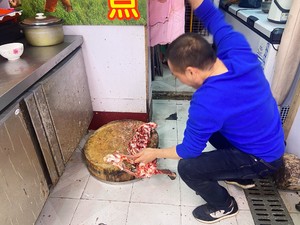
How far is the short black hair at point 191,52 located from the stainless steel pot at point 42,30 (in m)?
0.91

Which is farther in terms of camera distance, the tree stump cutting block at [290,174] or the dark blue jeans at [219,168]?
the tree stump cutting block at [290,174]

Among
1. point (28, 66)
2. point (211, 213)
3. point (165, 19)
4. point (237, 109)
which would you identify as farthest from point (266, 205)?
point (28, 66)

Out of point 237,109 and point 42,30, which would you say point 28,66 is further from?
point 237,109

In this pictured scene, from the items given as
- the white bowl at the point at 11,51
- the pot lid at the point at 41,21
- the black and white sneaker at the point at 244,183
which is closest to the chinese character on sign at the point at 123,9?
the pot lid at the point at 41,21

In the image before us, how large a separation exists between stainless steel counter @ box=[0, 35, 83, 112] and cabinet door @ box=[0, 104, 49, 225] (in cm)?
8

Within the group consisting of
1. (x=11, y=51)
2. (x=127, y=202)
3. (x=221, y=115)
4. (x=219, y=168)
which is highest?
(x=11, y=51)

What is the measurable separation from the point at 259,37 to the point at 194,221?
1376 millimetres

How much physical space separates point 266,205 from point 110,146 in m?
1.06

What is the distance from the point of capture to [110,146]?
1703 mm

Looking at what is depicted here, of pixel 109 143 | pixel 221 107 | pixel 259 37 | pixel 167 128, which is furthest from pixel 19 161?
pixel 259 37

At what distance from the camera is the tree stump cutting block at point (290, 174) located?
1483 mm

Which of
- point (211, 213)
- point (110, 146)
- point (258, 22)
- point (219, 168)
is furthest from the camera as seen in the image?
point (258, 22)

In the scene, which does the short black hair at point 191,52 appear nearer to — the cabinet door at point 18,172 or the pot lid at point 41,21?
the cabinet door at point 18,172

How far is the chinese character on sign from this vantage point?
1547 millimetres
